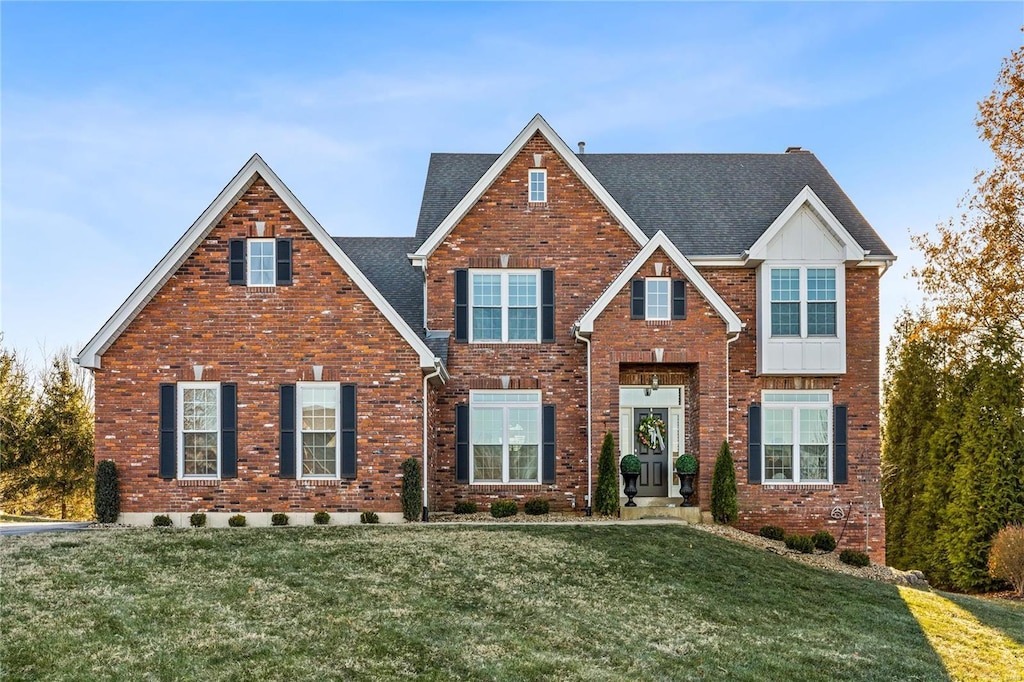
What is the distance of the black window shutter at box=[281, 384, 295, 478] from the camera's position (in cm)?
1867

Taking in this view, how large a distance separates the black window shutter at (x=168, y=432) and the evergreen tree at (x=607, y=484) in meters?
8.73

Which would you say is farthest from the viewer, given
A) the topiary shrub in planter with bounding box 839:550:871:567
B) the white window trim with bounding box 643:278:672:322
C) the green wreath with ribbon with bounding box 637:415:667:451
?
the green wreath with ribbon with bounding box 637:415:667:451

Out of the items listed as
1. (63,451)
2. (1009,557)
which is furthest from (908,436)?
(63,451)

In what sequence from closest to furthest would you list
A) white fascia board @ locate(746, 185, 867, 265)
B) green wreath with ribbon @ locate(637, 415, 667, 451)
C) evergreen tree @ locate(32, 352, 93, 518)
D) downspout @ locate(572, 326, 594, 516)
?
downspout @ locate(572, 326, 594, 516) → white fascia board @ locate(746, 185, 867, 265) → green wreath with ribbon @ locate(637, 415, 667, 451) → evergreen tree @ locate(32, 352, 93, 518)

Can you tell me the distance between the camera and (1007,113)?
78.5 feet

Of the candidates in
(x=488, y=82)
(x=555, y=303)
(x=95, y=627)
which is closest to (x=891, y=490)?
(x=555, y=303)

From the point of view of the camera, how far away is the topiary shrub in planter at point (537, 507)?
65.8 ft

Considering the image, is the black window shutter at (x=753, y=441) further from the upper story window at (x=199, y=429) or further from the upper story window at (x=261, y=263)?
the upper story window at (x=199, y=429)

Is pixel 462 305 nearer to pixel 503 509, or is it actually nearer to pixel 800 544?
pixel 503 509

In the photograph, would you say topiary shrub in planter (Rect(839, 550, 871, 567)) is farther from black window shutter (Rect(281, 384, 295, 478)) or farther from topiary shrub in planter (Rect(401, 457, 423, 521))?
black window shutter (Rect(281, 384, 295, 478))

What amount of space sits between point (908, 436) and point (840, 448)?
23.4 feet

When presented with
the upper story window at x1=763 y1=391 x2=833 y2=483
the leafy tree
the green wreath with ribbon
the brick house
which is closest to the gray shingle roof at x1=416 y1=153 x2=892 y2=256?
the brick house

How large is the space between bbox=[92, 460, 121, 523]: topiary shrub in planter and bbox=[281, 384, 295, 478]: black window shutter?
3.33m

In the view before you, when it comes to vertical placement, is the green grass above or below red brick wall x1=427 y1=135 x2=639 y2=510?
below
